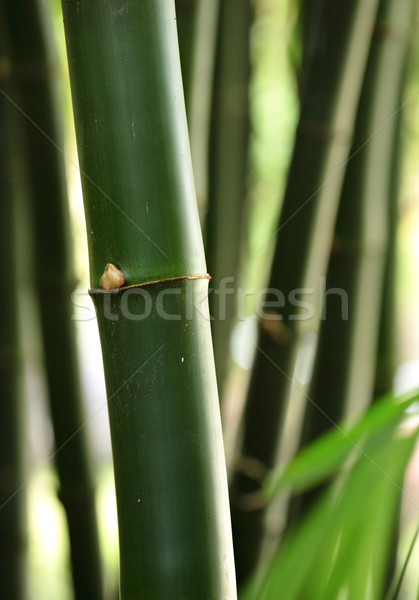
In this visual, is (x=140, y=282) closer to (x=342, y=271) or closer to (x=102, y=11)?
(x=102, y=11)

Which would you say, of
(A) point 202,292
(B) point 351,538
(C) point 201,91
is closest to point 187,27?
(C) point 201,91

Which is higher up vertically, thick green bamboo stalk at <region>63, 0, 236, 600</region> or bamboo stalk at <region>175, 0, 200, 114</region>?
bamboo stalk at <region>175, 0, 200, 114</region>

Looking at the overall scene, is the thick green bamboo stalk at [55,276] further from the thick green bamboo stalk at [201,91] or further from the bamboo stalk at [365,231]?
the bamboo stalk at [365,231]

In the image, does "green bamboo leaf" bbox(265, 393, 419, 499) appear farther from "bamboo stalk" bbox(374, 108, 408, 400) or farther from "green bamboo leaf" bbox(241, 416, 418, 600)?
"bamboo stalk" bbox(374, 108, 408, 400)

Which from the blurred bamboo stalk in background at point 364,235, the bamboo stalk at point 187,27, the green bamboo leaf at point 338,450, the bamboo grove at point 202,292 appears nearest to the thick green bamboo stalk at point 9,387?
the bamboo grove at point 202,292

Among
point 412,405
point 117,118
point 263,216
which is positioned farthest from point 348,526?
point 263,216

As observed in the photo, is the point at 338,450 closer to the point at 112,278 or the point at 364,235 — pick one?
the point at 112,278

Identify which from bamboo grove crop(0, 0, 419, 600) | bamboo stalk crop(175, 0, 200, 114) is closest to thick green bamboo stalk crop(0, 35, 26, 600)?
bamboo grove crop(0, 0, 419, 600)
